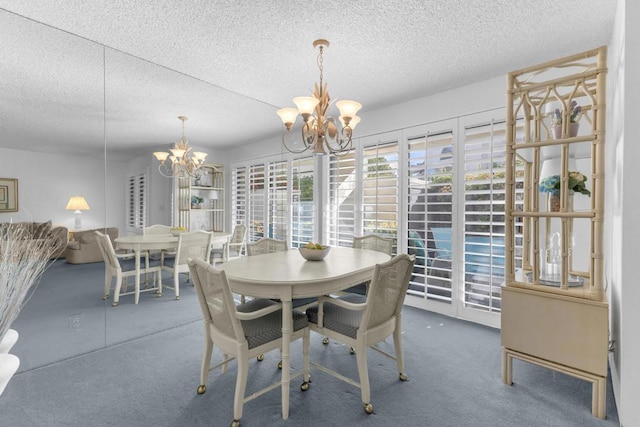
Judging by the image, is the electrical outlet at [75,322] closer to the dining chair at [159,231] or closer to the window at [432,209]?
the dining chair at [159,231]

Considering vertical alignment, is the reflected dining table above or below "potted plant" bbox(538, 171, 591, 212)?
below

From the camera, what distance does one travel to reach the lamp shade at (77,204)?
Result: 252cm

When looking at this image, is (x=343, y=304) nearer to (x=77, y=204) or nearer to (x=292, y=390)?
(x=292, y=390)

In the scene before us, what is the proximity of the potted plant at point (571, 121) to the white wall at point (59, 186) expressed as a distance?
3337 millimetres

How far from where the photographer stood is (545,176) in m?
2.12

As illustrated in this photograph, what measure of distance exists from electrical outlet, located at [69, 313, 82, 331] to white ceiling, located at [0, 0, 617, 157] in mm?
1374

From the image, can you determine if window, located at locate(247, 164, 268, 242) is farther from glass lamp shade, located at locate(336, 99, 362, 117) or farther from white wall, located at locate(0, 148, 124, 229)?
glass lamp shade, located at locate(336, 99, 362, 117)

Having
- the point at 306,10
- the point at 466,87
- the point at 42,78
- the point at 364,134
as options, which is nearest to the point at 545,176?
the point at 466,87

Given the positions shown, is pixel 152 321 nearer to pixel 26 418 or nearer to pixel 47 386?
pixel 47 386

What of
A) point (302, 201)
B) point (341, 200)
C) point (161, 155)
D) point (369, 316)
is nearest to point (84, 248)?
point (161, 155)

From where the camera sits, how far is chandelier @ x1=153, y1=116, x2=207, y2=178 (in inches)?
123

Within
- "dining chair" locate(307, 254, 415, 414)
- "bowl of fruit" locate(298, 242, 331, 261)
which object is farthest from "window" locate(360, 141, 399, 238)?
"dining chair" locate(307, 254, 415, 414)

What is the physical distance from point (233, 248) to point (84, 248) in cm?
151

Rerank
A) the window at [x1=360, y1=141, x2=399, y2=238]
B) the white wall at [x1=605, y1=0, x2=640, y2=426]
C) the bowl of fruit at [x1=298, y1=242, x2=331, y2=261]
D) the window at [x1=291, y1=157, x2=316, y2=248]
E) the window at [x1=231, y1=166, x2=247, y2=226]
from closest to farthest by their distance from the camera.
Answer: the white wall at [x1=605, y1=0, x2=640, y2=426]
the bowl of fruit at [x1=298, y1=242, x2=331, y2=261]
the window at [x1=360, y1=141, x2=399, y2=238]
the window at [x1=231, y1=166, x2=247, y2=226]
the window at [x1=291, y1=157, x2=316, y2=248]
